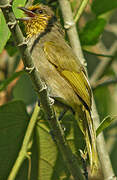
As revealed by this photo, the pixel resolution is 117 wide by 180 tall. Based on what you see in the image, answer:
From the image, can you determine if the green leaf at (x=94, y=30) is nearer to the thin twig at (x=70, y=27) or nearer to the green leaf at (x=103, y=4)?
the green leaf at (x=103, y=4)

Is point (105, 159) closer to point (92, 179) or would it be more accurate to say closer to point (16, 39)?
point (16, 39)

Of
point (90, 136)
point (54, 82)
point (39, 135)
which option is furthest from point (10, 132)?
point (90, 136)

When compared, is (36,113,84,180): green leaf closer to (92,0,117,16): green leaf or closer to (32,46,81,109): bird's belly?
(32,46,81,109): bird's belly

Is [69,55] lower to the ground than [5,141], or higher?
higher

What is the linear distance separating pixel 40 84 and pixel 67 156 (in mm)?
646

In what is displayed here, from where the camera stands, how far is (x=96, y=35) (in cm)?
335

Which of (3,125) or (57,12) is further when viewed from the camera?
(57,12)

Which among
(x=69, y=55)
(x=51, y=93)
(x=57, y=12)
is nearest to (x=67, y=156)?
(x=51, y=93)

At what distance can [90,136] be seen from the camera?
2779mm

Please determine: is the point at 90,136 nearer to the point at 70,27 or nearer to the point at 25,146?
the point at 25,146

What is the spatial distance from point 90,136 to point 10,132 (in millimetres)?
654

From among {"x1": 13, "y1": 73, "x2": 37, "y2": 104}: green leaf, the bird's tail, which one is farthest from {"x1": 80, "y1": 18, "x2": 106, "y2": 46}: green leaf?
{"x1": 13, "y1": 73, "x2": 37, "y2": 104}: green leaf

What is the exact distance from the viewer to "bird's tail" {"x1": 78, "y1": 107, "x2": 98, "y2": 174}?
2.71 metres

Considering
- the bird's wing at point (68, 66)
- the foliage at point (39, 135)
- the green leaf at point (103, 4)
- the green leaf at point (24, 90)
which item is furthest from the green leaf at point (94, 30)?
the green leaf at point (24, 90)
